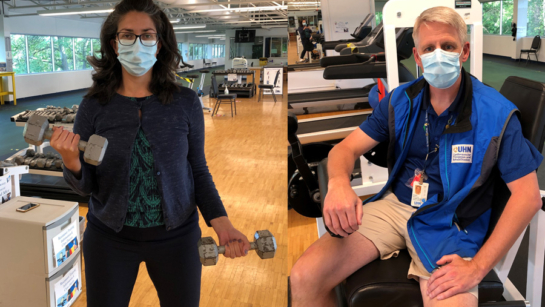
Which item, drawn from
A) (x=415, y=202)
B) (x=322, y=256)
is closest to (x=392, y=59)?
(x=415, y=202)

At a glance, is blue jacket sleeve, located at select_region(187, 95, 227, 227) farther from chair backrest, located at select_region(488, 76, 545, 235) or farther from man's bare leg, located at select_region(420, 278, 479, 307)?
chair backrest, located at select_region(488, 76, 545, 235)

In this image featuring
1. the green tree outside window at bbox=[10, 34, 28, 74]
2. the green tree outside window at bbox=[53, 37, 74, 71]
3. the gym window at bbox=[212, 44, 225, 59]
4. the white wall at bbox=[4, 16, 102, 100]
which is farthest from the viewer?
the gym window at bbox=[212, 44, 225, 59]

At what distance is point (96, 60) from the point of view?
112 cm

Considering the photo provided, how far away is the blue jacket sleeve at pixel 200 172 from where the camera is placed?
3.63 ft

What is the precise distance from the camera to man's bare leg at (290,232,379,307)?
3.71 feet

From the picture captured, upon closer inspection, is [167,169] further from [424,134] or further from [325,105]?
[325,105]

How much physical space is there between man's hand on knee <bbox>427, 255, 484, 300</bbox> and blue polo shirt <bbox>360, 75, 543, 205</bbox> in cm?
26

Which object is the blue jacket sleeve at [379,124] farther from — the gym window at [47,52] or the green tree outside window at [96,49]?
the gym window at [47,52]

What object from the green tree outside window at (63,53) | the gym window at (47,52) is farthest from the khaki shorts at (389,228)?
the green tree outside window at (63,53)

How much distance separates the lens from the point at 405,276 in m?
1.11

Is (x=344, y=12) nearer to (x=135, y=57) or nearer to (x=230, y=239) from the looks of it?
(x=135, y=57)

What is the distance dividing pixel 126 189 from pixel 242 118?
8225 millimetres

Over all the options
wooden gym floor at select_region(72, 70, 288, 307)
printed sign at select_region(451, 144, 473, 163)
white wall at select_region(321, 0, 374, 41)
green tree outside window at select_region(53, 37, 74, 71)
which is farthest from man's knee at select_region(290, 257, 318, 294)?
green tree outside window at select_region(53, 37, 74, 71)

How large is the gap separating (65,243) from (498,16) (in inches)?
423
